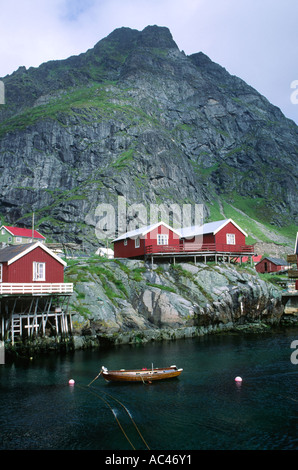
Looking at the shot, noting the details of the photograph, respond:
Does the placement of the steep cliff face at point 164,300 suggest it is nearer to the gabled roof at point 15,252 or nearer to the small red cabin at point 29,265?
the small red cabin at point 29,265

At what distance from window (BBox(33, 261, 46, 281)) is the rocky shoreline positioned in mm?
4839

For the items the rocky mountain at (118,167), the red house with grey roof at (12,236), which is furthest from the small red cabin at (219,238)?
the rocky mountain at (118,167)

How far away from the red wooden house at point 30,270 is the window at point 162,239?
19.8 meters

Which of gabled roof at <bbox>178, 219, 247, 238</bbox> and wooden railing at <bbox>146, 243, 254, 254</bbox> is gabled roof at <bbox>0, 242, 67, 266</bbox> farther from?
gabled roof at <bbox>178, 219, 247, 238</bbox>

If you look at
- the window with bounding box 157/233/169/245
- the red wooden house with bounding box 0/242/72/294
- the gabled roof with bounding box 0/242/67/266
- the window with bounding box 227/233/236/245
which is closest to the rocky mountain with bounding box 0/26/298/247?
the window with bounding box 157/233/169/245

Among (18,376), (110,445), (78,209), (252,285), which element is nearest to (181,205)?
(78,209)

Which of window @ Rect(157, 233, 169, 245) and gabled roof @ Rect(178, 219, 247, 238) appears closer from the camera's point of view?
window @ Rect(157, 233, 169, 245)

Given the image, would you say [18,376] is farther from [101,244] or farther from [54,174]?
[54,174]

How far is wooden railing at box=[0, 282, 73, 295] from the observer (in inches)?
1380

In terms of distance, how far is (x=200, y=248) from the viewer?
57.8 m

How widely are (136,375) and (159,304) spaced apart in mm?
19065

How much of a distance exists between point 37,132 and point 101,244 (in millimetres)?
62788

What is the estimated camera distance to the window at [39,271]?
39.5 metres

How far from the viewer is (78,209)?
116125mm
